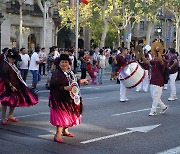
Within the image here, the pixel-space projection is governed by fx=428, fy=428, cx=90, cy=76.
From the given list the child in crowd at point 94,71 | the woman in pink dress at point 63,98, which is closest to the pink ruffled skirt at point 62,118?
the woman in pink dress at point 63,98

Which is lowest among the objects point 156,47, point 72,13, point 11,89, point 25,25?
point 11,89

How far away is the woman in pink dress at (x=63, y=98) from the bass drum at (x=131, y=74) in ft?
16.5

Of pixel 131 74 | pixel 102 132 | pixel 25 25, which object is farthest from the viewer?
pixel 25 25

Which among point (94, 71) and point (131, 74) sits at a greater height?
point (131, 74)

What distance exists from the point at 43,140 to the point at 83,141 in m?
0.76

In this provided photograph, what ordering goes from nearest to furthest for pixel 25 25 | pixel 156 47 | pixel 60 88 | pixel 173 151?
pixel 173 151
pixel 60 88
pixel 156 47
pixel 25 25

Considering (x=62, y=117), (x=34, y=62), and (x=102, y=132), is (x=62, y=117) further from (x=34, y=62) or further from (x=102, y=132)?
(x=34, y=62)

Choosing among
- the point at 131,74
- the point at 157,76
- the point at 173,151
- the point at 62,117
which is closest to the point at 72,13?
the point at 131,74

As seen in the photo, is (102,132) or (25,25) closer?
(102,132)

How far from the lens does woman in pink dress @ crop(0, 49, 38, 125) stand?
9.63 meters

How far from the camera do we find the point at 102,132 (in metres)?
9.04

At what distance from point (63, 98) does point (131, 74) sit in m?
5.20

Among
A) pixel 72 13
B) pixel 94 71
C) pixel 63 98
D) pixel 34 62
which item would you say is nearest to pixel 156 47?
pixel 63 98

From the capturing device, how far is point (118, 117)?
1098 centimetres
